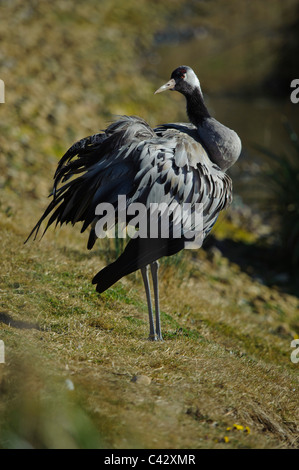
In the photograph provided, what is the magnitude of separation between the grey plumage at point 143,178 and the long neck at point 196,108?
0.25 metres

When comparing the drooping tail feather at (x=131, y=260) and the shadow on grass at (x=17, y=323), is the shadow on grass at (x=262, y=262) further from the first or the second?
the shadow on grass at (x=17, y=323)

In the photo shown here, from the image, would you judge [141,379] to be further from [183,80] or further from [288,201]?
[288,201]

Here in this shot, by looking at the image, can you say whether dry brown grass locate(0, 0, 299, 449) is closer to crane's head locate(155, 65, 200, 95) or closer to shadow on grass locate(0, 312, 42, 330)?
shadow on grass locate(0, 312, 42, 330)

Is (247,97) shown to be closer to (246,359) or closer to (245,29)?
(245,29)

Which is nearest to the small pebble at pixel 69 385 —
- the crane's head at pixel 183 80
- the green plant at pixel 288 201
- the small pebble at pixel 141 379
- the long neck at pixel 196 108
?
the small pebble at pixel 141 379

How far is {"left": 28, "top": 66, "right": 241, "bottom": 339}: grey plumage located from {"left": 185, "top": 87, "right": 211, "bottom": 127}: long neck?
9.9 inches

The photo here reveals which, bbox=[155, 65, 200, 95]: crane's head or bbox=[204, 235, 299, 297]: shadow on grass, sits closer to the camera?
bbox=[155, 65, 200, 95]: crane's head

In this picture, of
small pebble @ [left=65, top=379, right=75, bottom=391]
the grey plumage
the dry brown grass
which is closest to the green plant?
the dry brown grass

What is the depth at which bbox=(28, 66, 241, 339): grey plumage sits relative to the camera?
4484 mm

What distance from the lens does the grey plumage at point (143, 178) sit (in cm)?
448

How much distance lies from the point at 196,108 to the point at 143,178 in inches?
47.0

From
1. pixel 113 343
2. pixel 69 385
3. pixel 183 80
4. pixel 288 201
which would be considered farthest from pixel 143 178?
pixel 288 201

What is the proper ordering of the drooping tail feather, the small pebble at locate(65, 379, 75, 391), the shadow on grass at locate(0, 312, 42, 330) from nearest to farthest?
the small pebble at locate(65, 379, 75, 391) → the drooping tail feather → the shadow on grass at locate(0, 312, 42, 330)

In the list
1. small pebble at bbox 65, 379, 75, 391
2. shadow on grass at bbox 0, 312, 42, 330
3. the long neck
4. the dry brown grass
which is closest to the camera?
the dry brown grass
